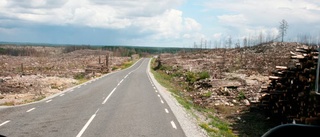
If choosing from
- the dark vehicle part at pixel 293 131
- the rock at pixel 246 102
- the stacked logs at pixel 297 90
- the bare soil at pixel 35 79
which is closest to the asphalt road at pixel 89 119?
the bare soil at pixel 35 79

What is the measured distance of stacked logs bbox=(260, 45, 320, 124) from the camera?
12034mm

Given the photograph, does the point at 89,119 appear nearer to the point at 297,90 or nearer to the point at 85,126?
the point at 85,126

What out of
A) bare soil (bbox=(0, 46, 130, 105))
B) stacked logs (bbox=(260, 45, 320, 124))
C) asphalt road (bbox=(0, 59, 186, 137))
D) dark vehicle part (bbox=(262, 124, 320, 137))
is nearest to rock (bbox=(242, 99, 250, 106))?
stacked logs (bbox=(260, 45, 320, 124))

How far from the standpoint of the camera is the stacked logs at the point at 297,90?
39.5ft

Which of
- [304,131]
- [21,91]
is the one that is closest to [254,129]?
[304,131]

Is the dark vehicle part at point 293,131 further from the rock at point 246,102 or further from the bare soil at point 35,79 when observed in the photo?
the rock at point 246,102

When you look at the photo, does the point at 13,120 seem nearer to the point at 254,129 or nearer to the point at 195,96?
the point at 254,129

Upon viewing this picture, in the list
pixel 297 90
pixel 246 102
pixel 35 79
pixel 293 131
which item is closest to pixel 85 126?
pixel 297 90

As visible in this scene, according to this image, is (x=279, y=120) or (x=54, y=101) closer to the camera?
(x=279, y=120)

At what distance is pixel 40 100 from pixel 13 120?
21.2 ft

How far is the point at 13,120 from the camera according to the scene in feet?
40.9

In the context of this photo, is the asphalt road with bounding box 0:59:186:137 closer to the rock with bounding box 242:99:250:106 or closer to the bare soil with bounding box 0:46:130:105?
the bare soil with bounding box 0:46:130:105

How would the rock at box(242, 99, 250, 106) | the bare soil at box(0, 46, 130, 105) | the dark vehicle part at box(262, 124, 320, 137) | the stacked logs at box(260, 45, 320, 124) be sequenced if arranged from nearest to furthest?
the dark vehicle part at box(262, 124, 320, 137) < the stacked logs at box(260, 45, 320, 124) < the bare soil at box(0, 46, 130, 105) < the rock at box(242, 99, 250, 106)

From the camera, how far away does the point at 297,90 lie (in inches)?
534
